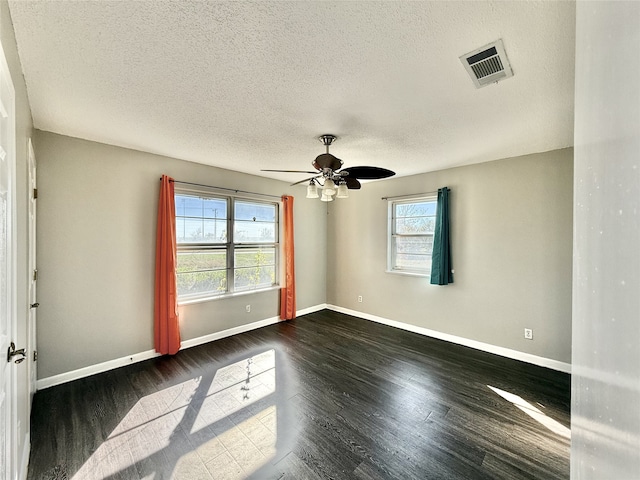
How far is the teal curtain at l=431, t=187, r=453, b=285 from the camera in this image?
3.72m

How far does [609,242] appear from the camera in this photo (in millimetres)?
413

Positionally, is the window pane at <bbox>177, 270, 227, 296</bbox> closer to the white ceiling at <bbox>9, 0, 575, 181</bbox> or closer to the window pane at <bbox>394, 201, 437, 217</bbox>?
the white ceiling at <bbox>9, 0, 575, 181</bbox>

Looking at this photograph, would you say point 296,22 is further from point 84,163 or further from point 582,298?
point 84,163

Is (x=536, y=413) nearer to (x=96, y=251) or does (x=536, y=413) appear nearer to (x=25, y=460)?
(x=25, y=460)

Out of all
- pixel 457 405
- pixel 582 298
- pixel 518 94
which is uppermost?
pixel 518 94

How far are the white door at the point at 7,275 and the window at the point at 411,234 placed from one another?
416 centimetres

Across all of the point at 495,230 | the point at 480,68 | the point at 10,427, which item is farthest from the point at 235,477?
the point at 495,230

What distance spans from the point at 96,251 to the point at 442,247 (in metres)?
4.15

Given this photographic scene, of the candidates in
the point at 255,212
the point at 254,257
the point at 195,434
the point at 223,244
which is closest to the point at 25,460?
the point at 195,434

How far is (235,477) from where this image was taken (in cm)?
167

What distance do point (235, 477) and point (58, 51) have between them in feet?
8.92

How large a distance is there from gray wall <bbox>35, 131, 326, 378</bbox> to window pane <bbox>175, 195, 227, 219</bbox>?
0.28 metres

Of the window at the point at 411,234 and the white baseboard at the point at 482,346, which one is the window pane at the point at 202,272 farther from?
the window at the point at 411,234

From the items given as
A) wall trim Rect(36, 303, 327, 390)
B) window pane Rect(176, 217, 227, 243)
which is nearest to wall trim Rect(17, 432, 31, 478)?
wall trim Rect(36, 303, 327, 390)
